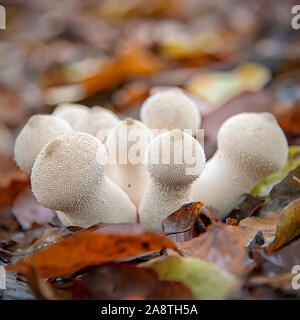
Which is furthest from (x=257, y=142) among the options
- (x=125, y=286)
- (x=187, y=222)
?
(x=125, y=286)

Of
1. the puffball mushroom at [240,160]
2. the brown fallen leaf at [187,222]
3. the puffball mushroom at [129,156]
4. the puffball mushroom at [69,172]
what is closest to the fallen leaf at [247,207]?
the puffball mushroom at [240,160]

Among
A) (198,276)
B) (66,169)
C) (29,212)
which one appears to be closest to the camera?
(198,276)

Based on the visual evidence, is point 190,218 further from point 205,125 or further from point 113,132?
point 205,125

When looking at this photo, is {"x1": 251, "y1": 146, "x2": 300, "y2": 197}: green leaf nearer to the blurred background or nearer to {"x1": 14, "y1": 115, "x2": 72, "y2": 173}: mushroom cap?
the blurred background

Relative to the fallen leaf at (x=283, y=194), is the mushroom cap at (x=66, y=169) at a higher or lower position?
higher

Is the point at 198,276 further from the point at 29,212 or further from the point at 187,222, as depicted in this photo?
the point at 29,212

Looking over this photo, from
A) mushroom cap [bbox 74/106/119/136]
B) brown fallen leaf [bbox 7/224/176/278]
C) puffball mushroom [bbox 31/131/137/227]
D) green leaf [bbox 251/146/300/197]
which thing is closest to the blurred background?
green leaf [bbox 251/146/300/197]

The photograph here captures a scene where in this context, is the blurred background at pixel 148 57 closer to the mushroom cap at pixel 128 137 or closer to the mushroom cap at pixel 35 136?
the mushroom cap at pixel 128 137
